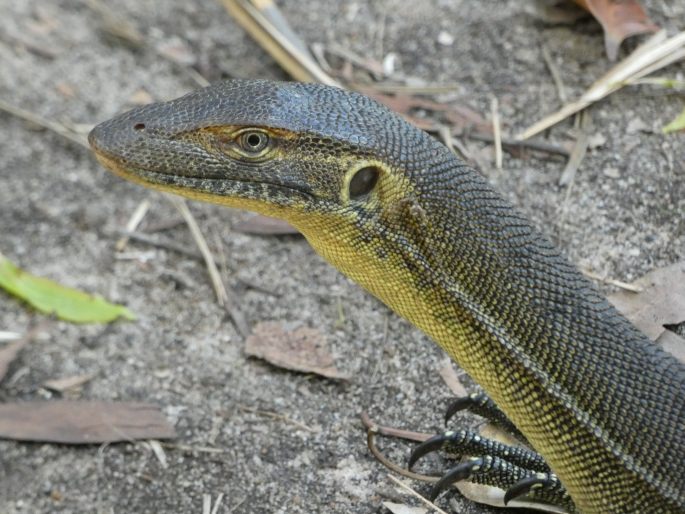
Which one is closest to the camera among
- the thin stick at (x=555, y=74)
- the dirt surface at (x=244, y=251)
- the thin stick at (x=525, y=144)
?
the dirt surface at (x=244, y=251)

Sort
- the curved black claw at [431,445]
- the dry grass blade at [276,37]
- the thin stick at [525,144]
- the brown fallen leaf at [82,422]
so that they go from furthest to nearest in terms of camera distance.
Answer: the dry grass blade at [276,37], the thin stick at [525,144], the brown fallen leaf at [82,422], the curved black claw at [431,445]

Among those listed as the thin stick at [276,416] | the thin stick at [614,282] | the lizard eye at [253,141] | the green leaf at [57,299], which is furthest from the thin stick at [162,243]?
the thin stick at [614,282]

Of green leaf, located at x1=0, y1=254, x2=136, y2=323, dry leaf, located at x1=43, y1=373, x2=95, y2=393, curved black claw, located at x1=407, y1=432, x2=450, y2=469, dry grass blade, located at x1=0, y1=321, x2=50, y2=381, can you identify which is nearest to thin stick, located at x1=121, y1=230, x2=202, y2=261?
green leaf, located at x1=0, y1=254, x2=136, y2=323

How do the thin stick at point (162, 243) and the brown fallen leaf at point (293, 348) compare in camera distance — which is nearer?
the brown fallen leaf at point (293, 348)

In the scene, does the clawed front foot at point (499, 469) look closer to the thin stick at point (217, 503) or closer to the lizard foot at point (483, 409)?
the lizard foot at point (483, 409)

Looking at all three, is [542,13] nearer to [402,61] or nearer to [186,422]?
[402,61]

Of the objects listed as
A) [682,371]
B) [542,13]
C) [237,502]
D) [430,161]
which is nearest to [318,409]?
[237,502]
